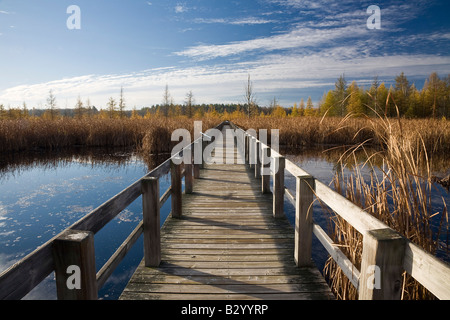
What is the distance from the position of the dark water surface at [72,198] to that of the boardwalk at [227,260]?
1.08m

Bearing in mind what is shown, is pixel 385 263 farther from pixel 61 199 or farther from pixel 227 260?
pixel 61 199

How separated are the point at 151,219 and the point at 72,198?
249 inches

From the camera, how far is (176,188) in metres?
4.39

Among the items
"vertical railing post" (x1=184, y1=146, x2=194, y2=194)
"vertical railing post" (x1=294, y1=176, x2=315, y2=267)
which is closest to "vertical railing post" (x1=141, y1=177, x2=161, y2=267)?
"vertical railing post" (x1=294, y1=176, x2=315, y2=267)

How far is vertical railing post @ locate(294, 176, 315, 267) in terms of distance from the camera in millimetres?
2848

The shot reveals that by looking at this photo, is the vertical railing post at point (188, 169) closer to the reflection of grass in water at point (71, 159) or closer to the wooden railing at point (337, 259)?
the wooden railing at point (337, 259)

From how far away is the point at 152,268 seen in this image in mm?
3062

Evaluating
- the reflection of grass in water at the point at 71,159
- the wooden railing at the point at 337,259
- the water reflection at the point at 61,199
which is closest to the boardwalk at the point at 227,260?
the wooden railing at the point at 337,259

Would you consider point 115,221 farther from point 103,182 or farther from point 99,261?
point 103,182

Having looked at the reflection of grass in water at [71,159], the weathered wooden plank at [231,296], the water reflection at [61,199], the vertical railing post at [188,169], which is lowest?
the water reflection at [61,199]

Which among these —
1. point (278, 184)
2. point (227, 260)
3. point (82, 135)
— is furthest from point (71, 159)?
point (227, 260)

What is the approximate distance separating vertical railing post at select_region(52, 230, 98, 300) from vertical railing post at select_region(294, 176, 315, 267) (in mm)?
2013

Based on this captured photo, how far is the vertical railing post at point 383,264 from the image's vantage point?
1403 mm

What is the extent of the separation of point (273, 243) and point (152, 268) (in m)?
1.56
